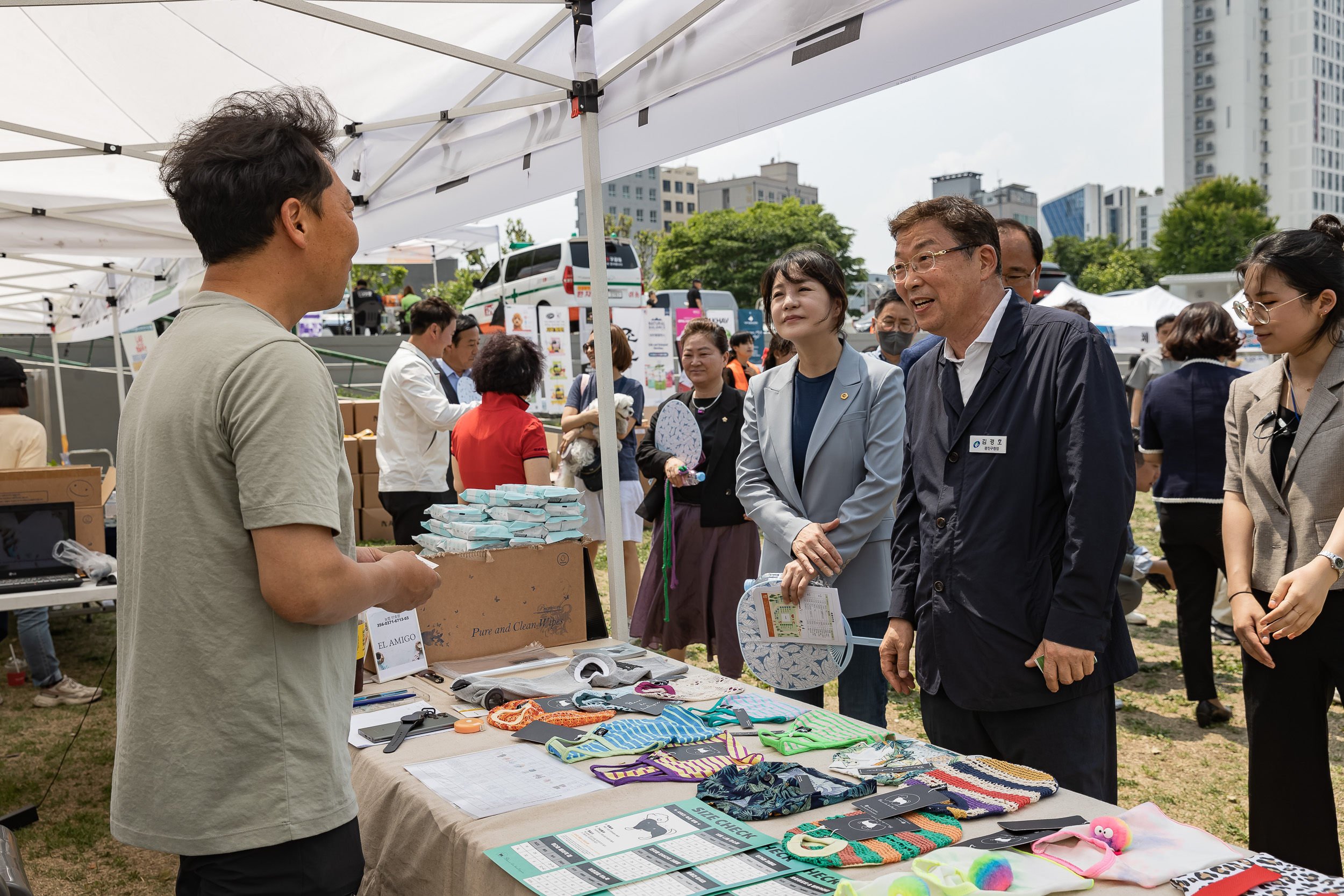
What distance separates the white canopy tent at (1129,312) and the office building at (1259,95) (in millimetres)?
77065

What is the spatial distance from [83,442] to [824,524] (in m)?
A: 14.1

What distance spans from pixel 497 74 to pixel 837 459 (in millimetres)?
1791

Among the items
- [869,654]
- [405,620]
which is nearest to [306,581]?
[405,620]

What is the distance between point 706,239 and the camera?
170 feet

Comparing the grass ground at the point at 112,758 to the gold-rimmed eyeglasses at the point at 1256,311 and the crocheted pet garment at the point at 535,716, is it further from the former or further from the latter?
the gold-rimmed eyeglasses at the point at 1256,311

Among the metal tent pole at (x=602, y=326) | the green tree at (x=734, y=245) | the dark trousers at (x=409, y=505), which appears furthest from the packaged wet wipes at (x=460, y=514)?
the green tree at (x=734, y=245)

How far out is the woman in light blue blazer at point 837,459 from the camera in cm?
259

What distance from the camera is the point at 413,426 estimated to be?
4574 millimetres

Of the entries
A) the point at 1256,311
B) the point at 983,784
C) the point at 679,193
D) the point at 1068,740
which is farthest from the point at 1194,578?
the point at 679,193

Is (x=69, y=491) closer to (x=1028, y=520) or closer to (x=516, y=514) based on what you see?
(x=516, y=514)

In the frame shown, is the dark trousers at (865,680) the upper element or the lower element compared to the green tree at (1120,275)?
lower

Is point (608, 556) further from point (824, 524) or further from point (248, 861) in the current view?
point (248, 861)

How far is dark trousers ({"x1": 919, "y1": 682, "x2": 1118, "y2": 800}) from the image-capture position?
6.09ft

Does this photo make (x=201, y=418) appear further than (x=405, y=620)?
No
